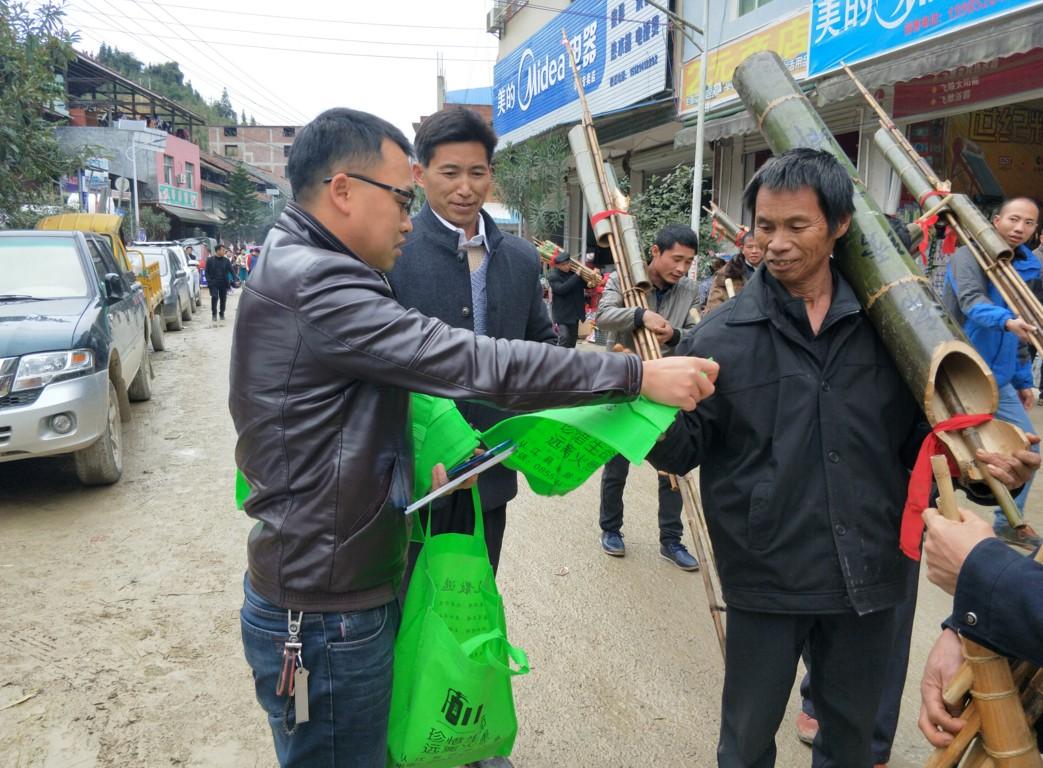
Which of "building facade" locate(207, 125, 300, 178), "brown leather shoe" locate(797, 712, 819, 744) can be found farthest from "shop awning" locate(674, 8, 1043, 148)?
"building facade" locate(207, 125, 300, 178)

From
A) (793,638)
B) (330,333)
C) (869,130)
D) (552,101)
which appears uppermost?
(552,101)

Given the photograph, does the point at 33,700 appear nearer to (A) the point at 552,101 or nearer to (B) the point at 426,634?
(B) the point at 426,634

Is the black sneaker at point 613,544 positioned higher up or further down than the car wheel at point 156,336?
further down

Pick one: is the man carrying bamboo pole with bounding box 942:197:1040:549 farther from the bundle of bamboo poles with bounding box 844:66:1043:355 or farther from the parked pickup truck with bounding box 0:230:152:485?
the parked pickup truck with bounding box 0:230:152:485

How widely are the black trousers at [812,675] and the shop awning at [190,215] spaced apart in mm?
40398

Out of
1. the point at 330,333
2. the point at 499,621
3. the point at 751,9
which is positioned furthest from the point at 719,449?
the point at 751,9

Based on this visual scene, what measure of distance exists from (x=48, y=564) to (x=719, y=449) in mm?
3809

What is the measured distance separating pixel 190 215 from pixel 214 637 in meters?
43.3

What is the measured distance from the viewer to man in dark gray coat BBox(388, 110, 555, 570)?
235 centimetres

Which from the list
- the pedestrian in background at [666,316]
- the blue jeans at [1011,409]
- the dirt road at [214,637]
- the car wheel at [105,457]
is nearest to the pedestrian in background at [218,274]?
the dirt road at [214,637]

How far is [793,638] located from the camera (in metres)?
1.90

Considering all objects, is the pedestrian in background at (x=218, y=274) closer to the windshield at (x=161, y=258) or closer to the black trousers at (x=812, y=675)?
the windshield at (x=161, y=258)

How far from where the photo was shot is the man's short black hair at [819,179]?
1.78 metres

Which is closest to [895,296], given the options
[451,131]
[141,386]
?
[451,131]
